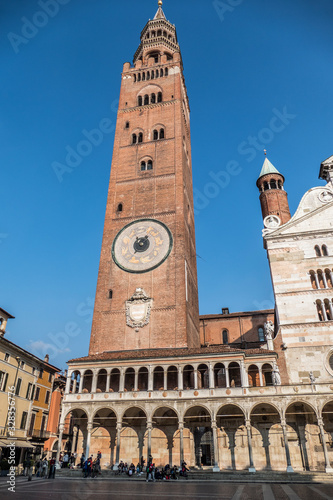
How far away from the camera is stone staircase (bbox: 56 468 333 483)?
64.1 ft

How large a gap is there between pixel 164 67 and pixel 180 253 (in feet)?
85.2

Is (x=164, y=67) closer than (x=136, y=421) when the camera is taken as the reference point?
No

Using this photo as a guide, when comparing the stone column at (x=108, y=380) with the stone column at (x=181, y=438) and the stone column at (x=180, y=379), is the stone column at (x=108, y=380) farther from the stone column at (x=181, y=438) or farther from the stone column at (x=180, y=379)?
the stone column at (x=181, y=438)

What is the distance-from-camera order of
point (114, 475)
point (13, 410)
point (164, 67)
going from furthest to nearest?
1. point (164, 67)
2. point (13, 410)
3. point (114, 475)

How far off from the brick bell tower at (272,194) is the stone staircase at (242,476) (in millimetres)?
23732

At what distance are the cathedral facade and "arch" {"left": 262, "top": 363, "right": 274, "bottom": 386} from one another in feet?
0.24

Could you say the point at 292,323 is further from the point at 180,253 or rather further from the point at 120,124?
the point at 120,124

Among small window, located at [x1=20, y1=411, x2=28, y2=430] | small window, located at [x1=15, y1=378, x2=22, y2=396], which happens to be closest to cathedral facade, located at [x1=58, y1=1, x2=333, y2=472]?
small window, located at [x1=20, y1=411, x2=28, y2=430]

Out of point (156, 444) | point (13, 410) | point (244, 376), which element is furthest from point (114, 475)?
point (13, 410)

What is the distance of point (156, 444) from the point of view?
2592 cm

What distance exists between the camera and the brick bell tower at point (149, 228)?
31.0 metres

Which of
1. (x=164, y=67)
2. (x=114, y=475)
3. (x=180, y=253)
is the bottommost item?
(x=114, y=475)

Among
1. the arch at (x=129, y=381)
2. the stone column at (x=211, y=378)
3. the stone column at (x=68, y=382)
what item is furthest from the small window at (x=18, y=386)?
the stone column at (x=211, y=378)

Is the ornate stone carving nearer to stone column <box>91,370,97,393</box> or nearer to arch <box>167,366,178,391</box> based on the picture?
arch <box>167,366,178,391</box>
